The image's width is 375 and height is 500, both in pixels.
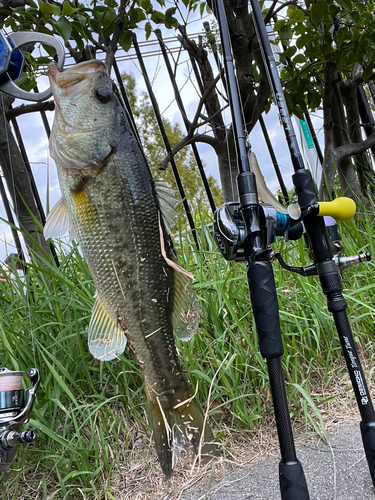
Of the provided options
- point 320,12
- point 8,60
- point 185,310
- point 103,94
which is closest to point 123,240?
point 185,310

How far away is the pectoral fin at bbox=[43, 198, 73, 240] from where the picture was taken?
1062 mm

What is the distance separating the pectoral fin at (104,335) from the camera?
106 cm

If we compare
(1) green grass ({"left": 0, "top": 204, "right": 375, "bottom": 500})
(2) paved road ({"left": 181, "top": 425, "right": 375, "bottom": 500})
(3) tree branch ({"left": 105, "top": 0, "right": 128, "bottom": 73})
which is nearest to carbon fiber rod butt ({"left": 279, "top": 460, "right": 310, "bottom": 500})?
(2) paved road ({"left": 181, "top": 425, "right": 375, "bottom": 500})

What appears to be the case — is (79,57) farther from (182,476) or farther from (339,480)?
(339,480)

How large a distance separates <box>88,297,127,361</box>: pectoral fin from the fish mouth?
0.54 m

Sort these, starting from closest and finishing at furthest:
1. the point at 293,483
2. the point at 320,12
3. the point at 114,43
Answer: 1. the point at 293,483
2. the point at 114,43
3. the point at 320,12

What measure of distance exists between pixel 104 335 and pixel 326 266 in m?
0.59

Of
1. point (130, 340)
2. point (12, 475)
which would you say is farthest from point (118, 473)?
point (130, 340)

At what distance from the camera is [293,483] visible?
0.81 metres

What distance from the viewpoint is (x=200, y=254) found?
1988 mm

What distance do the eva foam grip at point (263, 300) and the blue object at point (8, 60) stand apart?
2.36ft

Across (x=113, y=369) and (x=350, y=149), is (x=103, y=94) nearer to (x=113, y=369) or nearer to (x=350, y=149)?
(x=113, y=369)

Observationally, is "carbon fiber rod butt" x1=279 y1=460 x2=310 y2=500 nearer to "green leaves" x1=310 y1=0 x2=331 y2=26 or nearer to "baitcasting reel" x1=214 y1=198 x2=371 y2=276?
"baitcasting reel" x1=214 y1=198 x2=371 y2=276

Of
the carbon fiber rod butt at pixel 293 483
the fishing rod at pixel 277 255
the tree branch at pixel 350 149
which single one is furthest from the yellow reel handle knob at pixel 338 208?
the tree branch at pixel 350 149
